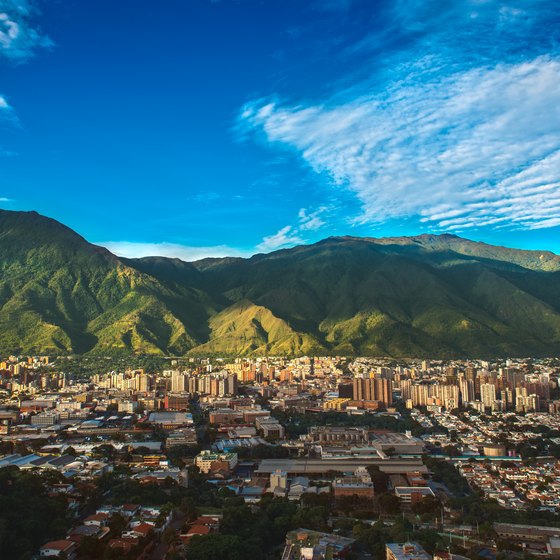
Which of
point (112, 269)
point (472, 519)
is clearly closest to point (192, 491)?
point (472, 519)

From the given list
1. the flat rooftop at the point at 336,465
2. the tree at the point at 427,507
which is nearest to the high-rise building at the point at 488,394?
the flat rooftop at the point at 336,465

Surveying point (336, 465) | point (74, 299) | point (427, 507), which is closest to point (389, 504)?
point (427, 507)

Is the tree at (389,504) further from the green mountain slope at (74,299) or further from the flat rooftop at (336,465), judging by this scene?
the green mountain slope at (74,299)

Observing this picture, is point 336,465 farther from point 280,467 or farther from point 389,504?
point 389,504

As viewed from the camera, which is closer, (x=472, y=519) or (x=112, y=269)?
(x=472, y=519)

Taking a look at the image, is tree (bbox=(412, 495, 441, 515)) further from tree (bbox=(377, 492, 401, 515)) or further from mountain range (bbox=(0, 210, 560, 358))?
mountain range (bbox=(0, 210, 560, 358))

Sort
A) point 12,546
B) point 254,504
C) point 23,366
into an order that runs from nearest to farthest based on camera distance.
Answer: point 12,546 < point 254,504 < point 23,366

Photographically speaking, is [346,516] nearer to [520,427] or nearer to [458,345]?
[520,427]
